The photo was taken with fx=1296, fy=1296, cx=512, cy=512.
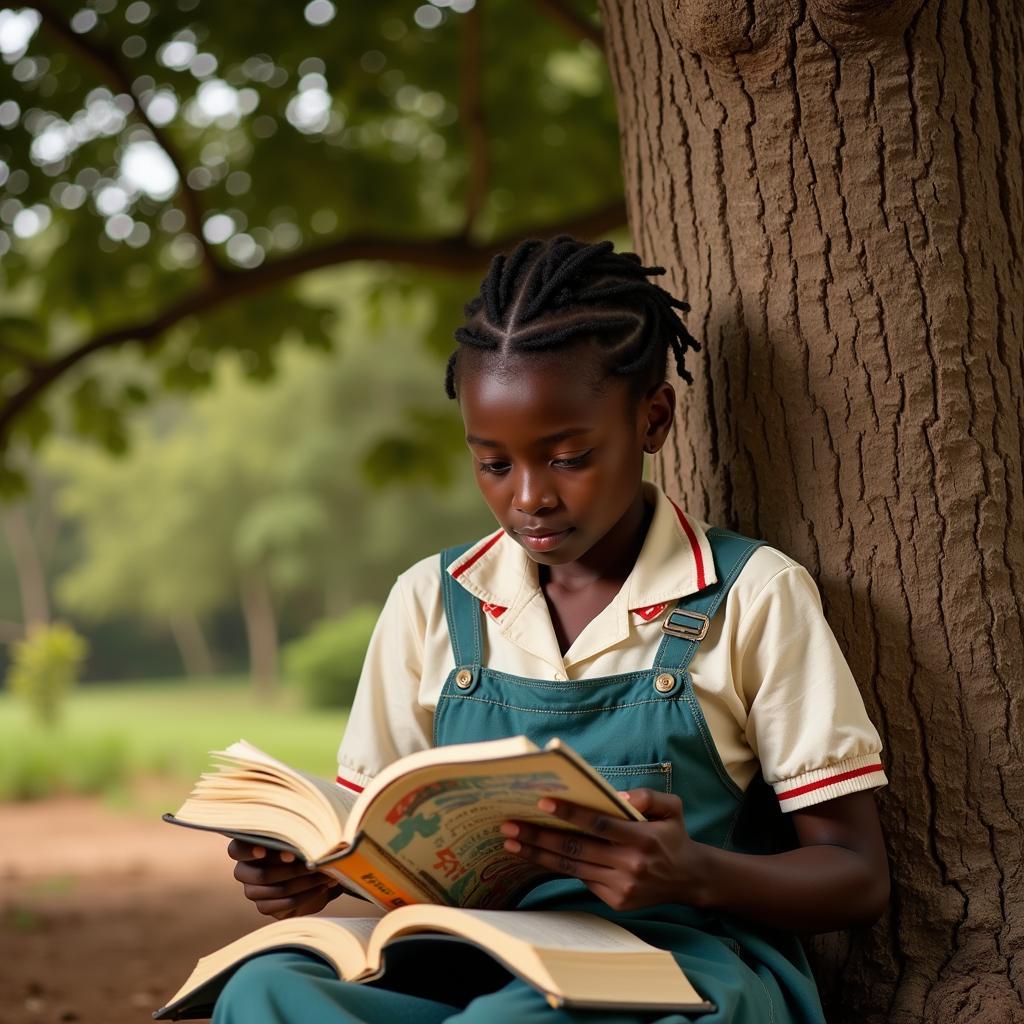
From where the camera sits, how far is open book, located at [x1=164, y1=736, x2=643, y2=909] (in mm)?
1387

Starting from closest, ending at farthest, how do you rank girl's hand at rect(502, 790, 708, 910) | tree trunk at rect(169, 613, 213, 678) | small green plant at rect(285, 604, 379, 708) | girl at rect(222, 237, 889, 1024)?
girl's hand at rect(502, 790, 708, 910)
girl at rect(222, 237, 889, 1024)
small green plant at rect(285, 604, 379, 708)
tree trunk at rect(169, 613, 213, 678)

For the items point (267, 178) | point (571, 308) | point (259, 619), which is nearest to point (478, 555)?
point (571, 308)

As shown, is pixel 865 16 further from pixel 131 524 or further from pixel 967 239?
pixel 131 524

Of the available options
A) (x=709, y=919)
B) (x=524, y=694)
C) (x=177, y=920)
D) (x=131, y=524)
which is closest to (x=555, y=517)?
(x=524, y=694)

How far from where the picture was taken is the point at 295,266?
15.3 feet

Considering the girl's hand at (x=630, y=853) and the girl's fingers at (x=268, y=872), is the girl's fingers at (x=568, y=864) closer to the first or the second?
the girl's hand at (x=630, y=853)

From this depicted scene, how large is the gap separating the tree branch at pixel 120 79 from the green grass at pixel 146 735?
3.69 m

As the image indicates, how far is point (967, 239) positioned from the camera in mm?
2016

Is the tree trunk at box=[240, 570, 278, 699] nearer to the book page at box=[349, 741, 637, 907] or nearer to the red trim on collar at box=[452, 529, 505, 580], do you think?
the red trim on collar at box=[452, 529, 505, 580]

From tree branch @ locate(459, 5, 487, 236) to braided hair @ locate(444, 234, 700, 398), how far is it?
9.65ft

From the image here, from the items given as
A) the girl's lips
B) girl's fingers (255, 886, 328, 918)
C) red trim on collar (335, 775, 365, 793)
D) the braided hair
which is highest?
the braided hair

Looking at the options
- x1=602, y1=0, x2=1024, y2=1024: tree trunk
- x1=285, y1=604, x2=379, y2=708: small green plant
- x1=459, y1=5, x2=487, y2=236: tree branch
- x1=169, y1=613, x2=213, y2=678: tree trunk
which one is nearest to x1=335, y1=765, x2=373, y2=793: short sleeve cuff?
x1=602, y1=0, x2=1024, y2=1024: tree trunk

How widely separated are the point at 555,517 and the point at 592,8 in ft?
11.4

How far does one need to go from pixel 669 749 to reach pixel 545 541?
332mm
